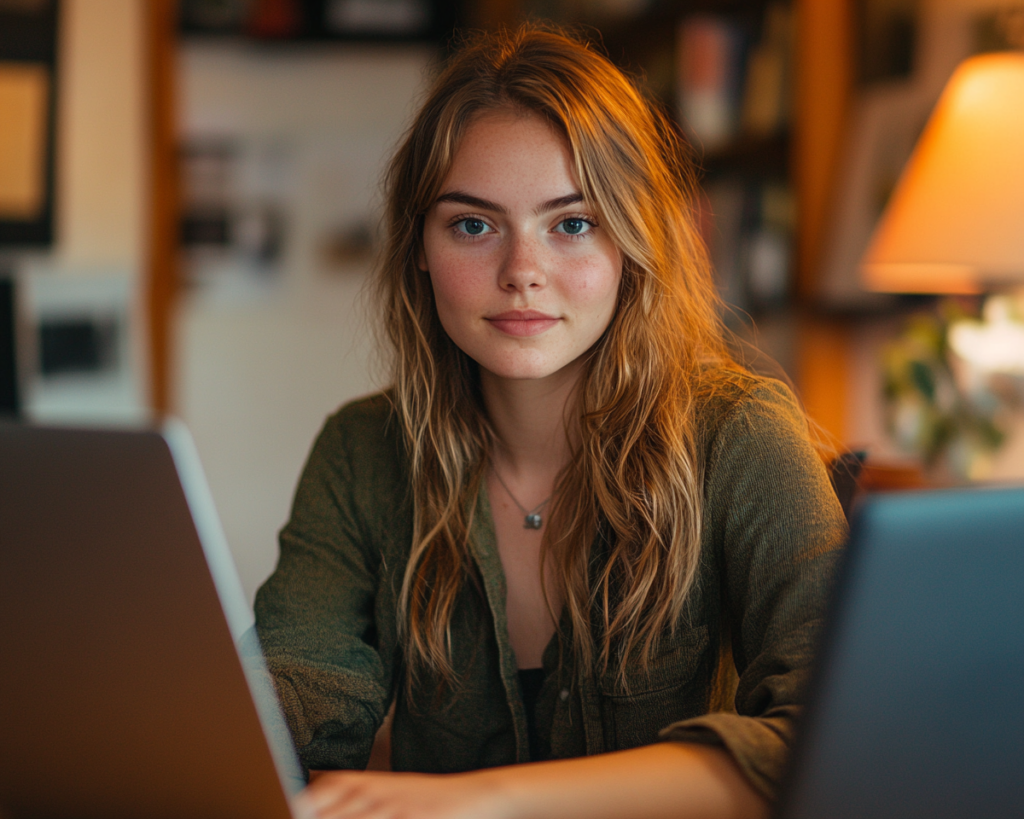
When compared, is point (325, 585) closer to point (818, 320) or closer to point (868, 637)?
point (868, 637)

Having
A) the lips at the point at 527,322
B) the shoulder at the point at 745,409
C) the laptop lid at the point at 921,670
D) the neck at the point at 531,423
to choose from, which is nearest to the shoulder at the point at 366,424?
the neck at the point at 531,423

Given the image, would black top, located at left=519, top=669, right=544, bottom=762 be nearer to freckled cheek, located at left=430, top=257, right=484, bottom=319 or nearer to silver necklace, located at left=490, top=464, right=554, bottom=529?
silver necklace, located at left=490, top=464, right=554, bottom=529

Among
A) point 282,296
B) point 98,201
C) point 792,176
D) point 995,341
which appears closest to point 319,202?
point 282,296

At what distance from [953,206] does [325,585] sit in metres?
1.12

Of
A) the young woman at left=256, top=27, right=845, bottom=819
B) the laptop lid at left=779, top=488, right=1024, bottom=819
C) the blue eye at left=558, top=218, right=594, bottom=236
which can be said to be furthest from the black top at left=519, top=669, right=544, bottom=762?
the laptop lid at left=779, top=488, right=1024, bottom=819

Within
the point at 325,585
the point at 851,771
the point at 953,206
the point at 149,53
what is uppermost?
the point at 149,53

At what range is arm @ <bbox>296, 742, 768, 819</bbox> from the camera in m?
0.66

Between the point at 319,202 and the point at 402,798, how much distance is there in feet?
10.2

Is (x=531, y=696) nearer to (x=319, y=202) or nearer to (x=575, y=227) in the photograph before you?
(x=575, y=227)

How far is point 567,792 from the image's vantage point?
0.68m

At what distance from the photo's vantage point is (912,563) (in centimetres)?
47

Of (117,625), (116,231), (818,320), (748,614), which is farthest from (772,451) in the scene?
(116,231)

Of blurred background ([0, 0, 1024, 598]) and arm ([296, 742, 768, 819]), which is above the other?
blurred background ([0, 0, 1024, 598])

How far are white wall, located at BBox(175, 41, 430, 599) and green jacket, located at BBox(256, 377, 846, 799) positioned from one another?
2256 mm
